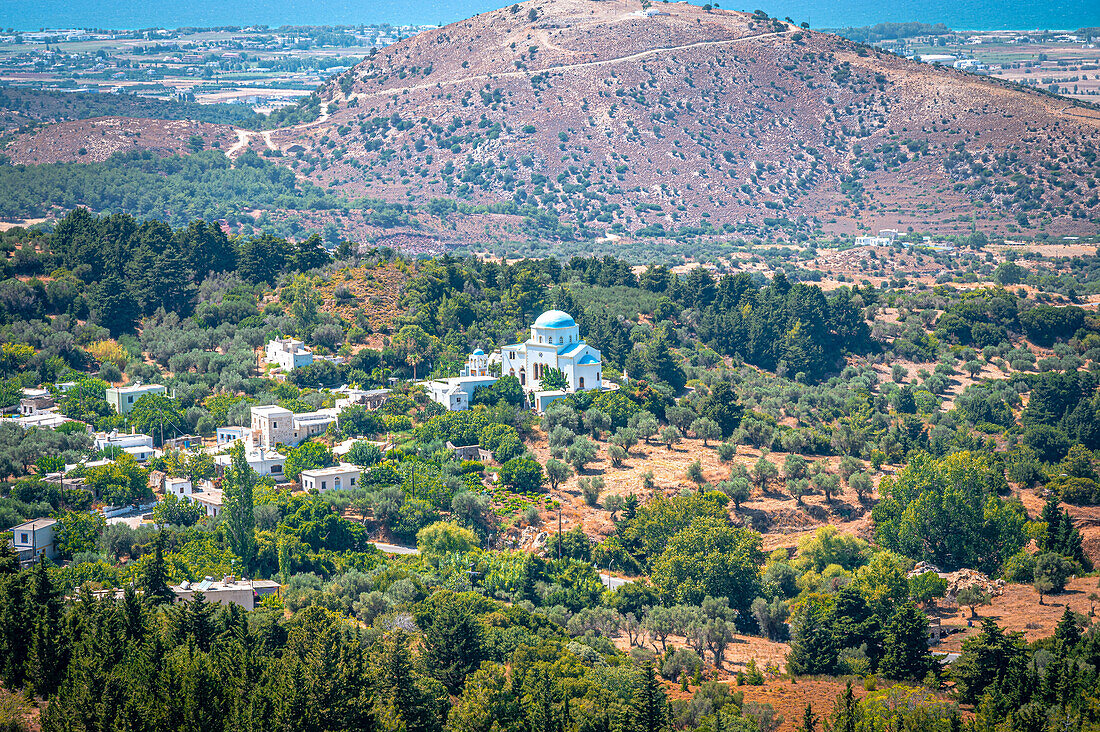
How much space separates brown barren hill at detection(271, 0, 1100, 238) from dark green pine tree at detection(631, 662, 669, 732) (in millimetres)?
102531

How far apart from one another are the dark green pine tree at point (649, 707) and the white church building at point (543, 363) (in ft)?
102

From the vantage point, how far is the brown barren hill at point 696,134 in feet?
453

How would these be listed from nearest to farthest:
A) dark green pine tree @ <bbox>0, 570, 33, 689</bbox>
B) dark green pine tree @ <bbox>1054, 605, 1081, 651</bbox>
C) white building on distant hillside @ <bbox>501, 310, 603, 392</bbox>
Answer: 1. dark green pine tree @ <bbox>0, 570, 33, 689</bbox>
2. dark green pine tree @ <bbox>1054, 605, 1081, 651</bbox>
3. white building on distant hillside @ <bbox>501, 310, 603, 392</bbox>

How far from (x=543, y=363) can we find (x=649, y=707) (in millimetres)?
34282

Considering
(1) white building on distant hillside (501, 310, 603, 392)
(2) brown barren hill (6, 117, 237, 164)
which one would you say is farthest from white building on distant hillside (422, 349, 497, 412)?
(2) brown barren hill (6, 117, 237, 164)

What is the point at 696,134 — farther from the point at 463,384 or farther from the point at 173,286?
the point at 463,384

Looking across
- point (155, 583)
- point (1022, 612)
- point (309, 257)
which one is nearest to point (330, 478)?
point (155, 583)

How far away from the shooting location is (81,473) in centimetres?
5181

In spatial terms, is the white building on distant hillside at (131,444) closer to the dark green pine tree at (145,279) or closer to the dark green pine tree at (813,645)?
the dark green pine tree at (145,279)

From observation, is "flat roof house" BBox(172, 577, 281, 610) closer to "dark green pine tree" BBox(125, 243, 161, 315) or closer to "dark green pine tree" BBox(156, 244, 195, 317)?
"dark green pine tree" BBox(125, 243, 161, 315)

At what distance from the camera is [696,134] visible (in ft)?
481

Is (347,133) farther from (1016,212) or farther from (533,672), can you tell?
(533,672)

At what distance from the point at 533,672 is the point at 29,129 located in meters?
131

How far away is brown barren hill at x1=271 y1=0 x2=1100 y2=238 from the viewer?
453 feet
